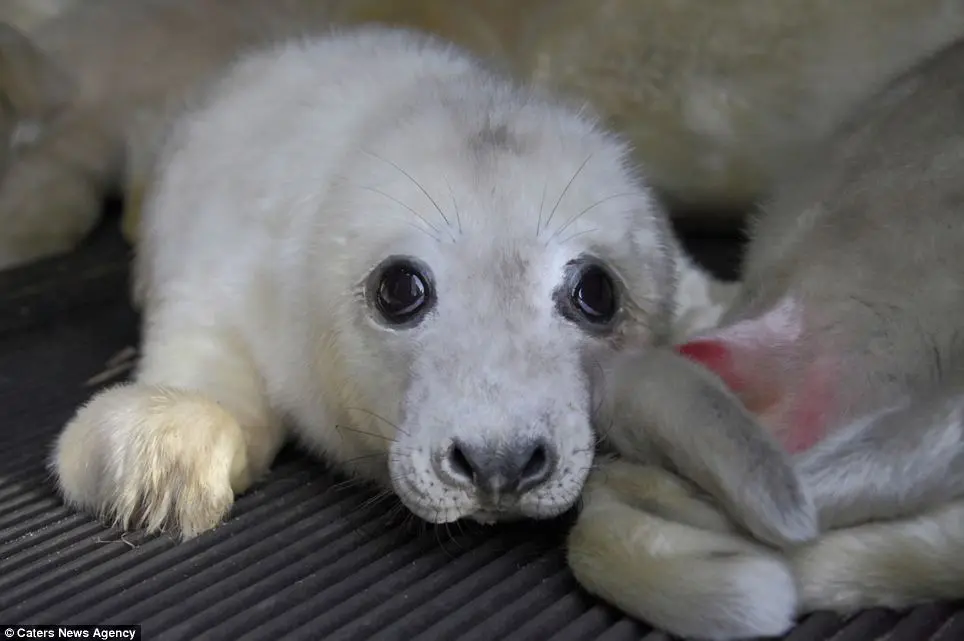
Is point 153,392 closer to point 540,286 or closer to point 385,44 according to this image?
point 540,286

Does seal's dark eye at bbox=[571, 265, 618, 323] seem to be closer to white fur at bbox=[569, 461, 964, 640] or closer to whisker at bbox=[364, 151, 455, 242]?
whisker at bbox=[364, 151, 455, 242]

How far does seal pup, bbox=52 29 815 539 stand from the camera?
101cm

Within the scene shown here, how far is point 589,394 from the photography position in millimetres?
1062

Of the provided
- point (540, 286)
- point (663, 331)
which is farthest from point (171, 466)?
point (663, 331)

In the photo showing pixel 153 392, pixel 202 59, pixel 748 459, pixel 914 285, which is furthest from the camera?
pixel 202 59

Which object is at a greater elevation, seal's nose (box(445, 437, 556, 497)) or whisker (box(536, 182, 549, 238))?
whisker (box(536, 182, 549, 238))

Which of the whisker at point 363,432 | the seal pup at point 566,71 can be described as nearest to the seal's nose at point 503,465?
the whisker at point 363,432

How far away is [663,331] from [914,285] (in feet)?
0.99

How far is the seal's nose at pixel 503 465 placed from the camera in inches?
37.9

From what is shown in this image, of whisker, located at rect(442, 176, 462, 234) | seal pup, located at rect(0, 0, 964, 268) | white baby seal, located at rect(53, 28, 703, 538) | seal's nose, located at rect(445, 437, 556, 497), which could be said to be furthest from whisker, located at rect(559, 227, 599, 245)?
seal pup, located at rect(0, 0, 964, 268)

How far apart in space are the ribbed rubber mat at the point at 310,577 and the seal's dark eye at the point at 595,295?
0.22m

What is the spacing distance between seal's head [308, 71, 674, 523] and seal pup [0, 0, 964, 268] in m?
0.42

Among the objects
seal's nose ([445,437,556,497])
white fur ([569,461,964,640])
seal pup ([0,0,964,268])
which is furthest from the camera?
seal pup ([0,0,964,268])

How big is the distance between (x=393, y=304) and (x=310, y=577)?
0.28 meters
